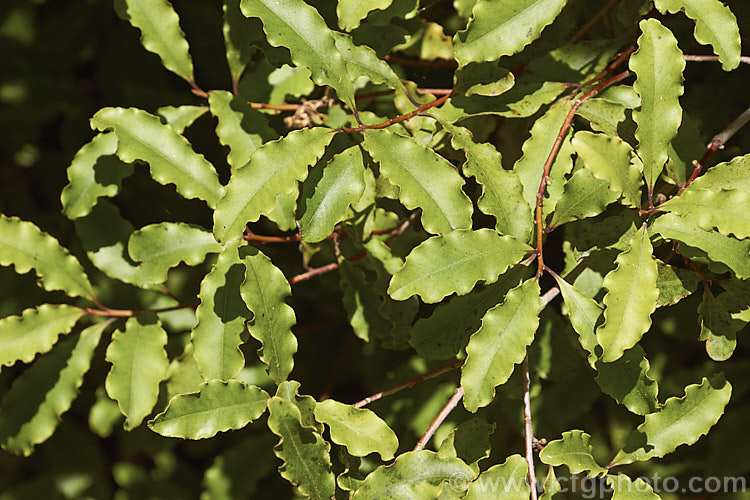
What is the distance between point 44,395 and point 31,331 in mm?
180

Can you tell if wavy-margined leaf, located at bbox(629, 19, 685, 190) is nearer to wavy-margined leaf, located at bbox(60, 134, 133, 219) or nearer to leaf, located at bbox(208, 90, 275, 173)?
leaf, located at bbox(208, 90, 275, 173)

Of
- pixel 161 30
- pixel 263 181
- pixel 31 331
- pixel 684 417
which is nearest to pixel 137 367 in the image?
pixel 31 331

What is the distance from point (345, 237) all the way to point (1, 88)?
1.53 m

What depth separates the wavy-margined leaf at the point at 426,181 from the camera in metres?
1.22

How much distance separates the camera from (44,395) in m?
1.63

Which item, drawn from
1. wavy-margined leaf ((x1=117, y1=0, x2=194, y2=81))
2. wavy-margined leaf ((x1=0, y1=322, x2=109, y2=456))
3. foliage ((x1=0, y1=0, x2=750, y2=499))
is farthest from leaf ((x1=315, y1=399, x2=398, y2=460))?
wavy-margined leaf ((x1=117, y1=0, x2=194, y2=81))

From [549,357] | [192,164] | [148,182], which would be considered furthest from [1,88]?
[549,357]

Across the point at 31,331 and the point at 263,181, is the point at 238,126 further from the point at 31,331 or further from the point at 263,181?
the point at 31,331

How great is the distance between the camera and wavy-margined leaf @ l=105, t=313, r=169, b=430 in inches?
59.4

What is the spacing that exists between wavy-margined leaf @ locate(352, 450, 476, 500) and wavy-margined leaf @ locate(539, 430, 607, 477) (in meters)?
0.14

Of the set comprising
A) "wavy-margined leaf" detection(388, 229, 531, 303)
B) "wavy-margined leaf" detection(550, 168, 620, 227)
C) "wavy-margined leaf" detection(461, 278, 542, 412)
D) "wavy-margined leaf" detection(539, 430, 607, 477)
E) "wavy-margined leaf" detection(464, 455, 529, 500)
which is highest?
"wavy-margined leaf" detection(388, 229, 531, 303)

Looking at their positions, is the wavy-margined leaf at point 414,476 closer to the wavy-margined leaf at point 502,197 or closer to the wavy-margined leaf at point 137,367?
the wavy-margined leaf at point 502,197

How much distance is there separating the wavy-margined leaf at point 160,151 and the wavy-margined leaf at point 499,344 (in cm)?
62

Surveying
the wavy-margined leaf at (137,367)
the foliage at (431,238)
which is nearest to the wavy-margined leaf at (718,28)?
the foliage at (431,238)
